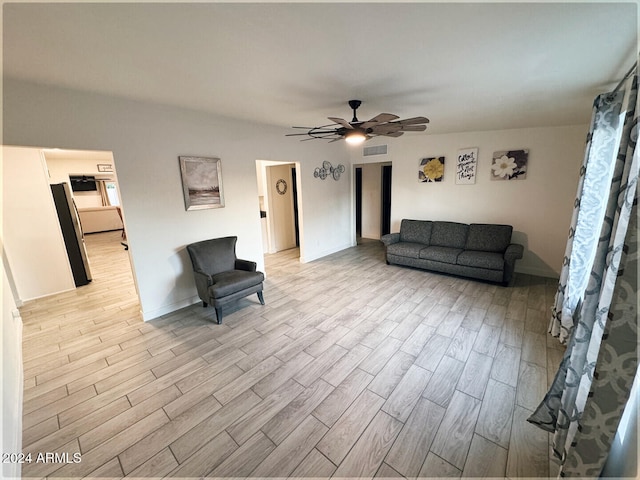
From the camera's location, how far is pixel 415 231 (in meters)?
5.19

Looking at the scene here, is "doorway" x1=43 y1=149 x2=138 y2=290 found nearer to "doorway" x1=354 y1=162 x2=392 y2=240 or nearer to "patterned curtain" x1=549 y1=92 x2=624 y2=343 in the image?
"doorway" x1=354 y1=162 x2=392 y2=240

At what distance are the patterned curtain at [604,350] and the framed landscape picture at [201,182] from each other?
3926mm

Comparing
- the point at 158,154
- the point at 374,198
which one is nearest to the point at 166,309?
the point at 158,154

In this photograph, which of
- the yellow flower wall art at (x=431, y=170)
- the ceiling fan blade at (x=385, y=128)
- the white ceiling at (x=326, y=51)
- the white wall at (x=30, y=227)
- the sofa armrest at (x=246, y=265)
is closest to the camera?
the white ceiling at (x=326, y=51)

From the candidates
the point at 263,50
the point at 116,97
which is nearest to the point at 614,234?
the point at 263,50

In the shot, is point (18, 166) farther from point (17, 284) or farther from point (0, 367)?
point (0, 367)

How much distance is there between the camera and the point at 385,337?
2.74 meters

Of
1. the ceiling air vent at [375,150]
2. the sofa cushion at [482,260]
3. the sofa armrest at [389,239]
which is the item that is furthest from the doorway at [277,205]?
the sofa cushion at [482,260]

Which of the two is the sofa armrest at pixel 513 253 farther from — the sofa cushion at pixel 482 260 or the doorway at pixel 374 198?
the doorway at pixel 374 198

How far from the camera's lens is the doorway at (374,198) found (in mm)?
7145

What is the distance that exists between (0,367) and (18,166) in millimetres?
3613

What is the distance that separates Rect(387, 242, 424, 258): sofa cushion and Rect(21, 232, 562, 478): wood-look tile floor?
1095 millimetres

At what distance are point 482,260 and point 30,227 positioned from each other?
7.09 metres

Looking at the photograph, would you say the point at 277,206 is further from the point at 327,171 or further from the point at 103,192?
the point at 103,192
